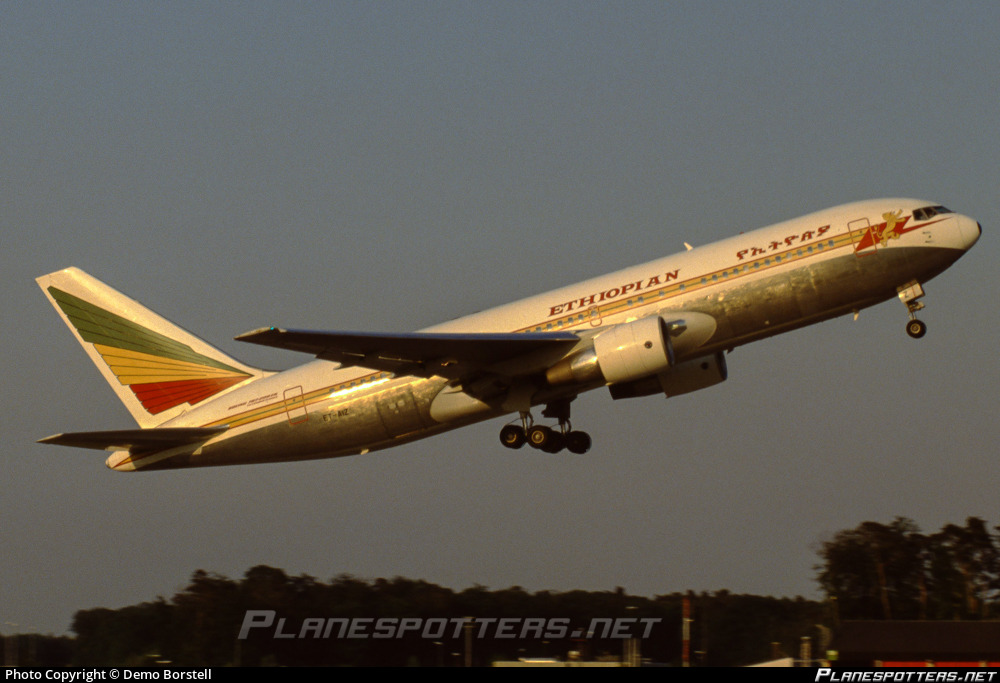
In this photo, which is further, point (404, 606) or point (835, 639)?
point (404, 606)

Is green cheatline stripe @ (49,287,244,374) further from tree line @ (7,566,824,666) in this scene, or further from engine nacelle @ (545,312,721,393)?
engine nacelle @ (545,312,721,393)

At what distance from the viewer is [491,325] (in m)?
36.1

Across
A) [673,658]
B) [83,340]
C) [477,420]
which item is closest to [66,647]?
[83,340]

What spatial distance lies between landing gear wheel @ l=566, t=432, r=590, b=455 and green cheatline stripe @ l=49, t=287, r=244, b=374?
10.9 meters

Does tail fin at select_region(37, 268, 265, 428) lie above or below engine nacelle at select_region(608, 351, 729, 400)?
above

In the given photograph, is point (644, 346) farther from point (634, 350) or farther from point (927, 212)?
point (927, 212)

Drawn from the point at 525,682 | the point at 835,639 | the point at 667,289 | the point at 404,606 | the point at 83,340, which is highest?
the point at 83,340

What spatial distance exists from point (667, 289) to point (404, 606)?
18.8 metres

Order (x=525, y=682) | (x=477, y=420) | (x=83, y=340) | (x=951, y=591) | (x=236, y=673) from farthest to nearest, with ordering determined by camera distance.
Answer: (x=951, y=591) → (x=83, y=340) → (x=477, y=420) → (x=236, y=673) → (x=525, y=682)

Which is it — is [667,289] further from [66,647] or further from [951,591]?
[951,591]

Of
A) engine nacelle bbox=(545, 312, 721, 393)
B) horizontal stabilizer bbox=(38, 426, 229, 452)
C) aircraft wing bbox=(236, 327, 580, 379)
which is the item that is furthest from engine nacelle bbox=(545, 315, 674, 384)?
horizontal stabilizer bbox=(38, 426, 229, 452)

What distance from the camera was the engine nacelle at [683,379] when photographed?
37.6 metres

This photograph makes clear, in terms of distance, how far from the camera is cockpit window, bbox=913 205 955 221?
33719 mm

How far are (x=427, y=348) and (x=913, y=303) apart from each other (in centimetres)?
1287
